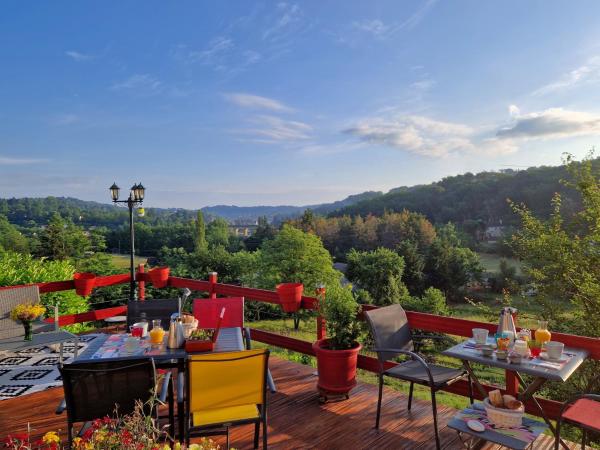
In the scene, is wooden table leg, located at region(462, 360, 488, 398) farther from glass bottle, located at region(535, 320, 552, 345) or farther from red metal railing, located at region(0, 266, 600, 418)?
glass bottle, located at region(535, 320, 552, 345)

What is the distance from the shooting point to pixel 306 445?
289cm

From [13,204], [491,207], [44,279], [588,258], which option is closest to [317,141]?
[588,258]

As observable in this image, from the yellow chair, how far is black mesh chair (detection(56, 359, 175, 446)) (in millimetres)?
239

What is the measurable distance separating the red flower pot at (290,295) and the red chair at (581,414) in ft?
8.20

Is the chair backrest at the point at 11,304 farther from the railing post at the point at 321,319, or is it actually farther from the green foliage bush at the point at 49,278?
the green foliage bush at the point at 49,278

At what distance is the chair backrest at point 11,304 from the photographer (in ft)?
14.1

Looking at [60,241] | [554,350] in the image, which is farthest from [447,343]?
[60,241]

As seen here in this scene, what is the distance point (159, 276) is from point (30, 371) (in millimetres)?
1978

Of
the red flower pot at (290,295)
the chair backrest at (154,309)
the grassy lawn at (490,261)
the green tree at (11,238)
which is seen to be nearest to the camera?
the chair backrest at (154,309)

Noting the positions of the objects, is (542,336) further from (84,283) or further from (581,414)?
(84,283)

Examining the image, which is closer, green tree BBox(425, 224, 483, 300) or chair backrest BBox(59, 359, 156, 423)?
chair backrest BBox(59, 359, 156, 423)

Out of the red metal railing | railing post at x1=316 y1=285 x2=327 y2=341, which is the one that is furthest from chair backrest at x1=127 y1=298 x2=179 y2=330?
railing post at x1=316 y1=285 x2=327 y2=341

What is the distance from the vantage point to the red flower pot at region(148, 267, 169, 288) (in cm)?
595

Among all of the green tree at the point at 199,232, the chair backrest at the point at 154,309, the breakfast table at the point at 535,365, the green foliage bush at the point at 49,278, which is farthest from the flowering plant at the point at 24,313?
the green tree at the point at 199,232
